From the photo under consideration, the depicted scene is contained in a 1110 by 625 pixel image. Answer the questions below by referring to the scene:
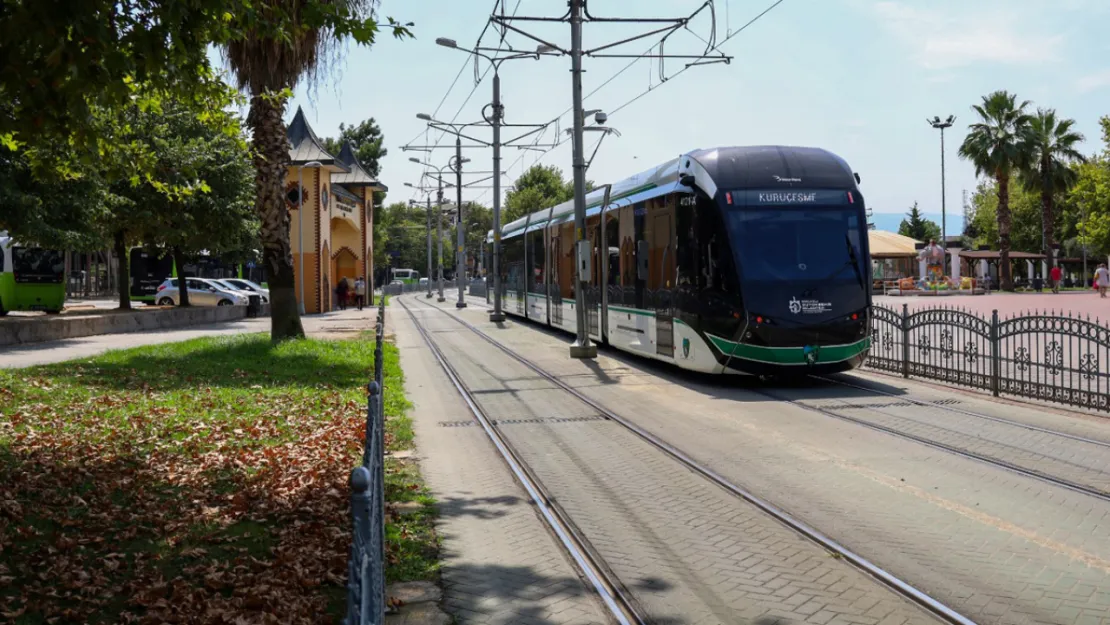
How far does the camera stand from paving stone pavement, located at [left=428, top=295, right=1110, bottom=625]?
586cm

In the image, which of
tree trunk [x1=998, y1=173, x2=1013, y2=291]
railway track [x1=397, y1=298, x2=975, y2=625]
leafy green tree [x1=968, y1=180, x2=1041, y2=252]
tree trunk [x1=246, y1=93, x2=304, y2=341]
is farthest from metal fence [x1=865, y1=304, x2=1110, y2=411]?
leafy green tree [x1=968, y1=180, x2=1041, y2=252]

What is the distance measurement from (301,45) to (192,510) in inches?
580

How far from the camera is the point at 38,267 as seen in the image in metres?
38.7

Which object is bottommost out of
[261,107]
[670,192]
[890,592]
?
[890,592]

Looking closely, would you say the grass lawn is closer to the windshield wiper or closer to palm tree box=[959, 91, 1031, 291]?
the windshield wiper

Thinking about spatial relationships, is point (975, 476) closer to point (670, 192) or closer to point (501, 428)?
point (501, 428)

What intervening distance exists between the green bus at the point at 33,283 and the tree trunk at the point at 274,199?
19507 mm

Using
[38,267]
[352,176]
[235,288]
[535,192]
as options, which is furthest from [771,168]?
[535,192]

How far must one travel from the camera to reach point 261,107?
21.8 metres

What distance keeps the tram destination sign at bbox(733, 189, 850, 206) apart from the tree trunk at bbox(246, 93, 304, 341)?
33.8 feet

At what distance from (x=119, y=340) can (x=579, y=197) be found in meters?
13.4

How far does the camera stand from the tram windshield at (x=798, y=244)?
1515 centimetres

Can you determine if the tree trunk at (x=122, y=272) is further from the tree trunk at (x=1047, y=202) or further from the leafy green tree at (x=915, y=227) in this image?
the leafy green tree at (x=915, y=227)

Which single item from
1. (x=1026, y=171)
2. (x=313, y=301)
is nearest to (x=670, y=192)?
(x=313, y=301)
